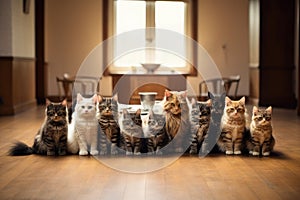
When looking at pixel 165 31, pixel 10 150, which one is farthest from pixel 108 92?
pixel 10 150

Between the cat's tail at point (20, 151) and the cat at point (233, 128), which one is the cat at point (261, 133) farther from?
the cat's tail at point (20, 151)

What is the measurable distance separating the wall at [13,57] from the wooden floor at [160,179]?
3.00 meters

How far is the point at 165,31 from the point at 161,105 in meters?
5.72

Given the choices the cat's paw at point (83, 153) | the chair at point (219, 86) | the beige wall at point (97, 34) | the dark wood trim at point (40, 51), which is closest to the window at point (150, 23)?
the beige wall at point (97, 34)

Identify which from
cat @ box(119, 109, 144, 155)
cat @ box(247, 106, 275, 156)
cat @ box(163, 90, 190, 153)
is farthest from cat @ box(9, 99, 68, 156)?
cat @ box(247, 106, 275, 156)

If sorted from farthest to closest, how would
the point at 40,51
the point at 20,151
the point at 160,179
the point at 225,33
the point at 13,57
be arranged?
the point at 225,33 → the point at 40,51 → the point at 13,57 → the point at 20,151 → the point at 160,179

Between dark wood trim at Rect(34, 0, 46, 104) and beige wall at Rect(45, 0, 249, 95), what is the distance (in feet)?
0.51

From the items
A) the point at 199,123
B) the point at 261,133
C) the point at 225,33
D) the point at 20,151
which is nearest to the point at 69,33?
the point at 225,33

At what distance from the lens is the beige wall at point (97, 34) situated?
981 centimetres

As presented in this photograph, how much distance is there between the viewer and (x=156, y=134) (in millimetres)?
4238

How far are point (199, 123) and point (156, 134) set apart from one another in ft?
1.18

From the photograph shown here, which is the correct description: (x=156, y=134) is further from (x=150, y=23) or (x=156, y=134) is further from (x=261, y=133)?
(x=150, y=23)

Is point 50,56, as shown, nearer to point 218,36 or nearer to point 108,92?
point 108,92

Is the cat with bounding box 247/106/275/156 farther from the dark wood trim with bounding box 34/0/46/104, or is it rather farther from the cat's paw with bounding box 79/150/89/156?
the dark wood trim with bounding box 34/0/46/104
